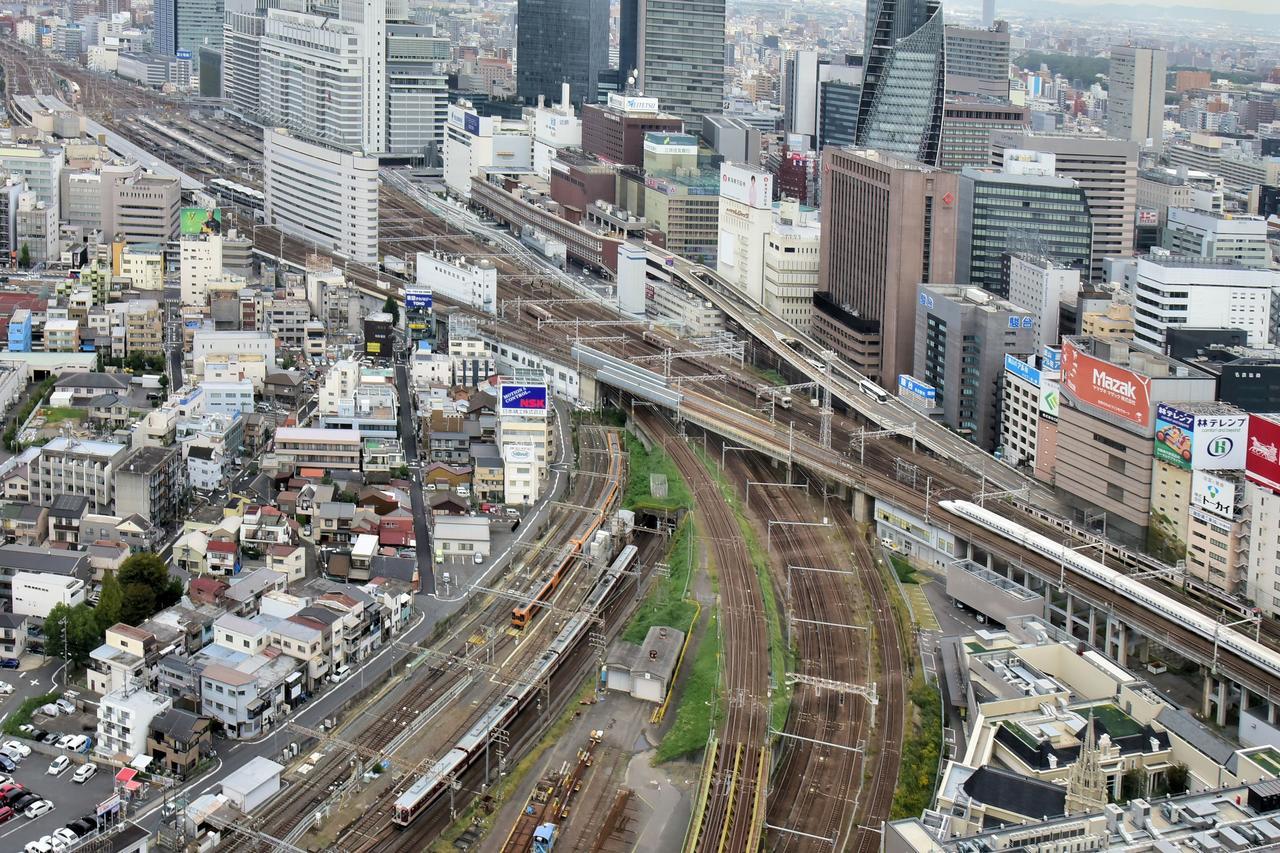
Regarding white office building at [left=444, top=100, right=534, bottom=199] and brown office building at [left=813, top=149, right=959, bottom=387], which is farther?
white office building at [left=444, top=100, right=534, bottom=199]

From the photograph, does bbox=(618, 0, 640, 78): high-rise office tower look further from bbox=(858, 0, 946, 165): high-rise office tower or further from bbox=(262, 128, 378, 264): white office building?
bbox=(262, 128, 378, 264): white office building

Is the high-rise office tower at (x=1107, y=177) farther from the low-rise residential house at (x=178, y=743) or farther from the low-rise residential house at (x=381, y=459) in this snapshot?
the low-rise residential house at (x=178, y=743)

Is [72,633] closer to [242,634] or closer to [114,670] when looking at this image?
[114,670]

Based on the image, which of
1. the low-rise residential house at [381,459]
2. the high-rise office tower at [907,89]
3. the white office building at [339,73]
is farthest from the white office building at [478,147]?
the low-rise residential house at [381,459]

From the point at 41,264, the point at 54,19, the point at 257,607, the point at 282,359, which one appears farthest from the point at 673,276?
the point at 54,19

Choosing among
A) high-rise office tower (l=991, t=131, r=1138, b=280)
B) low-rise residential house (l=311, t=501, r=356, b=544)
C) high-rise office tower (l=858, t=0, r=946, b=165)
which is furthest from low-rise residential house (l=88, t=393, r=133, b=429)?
high-rise office tower (l=858, t=0, r=946, b=165)
